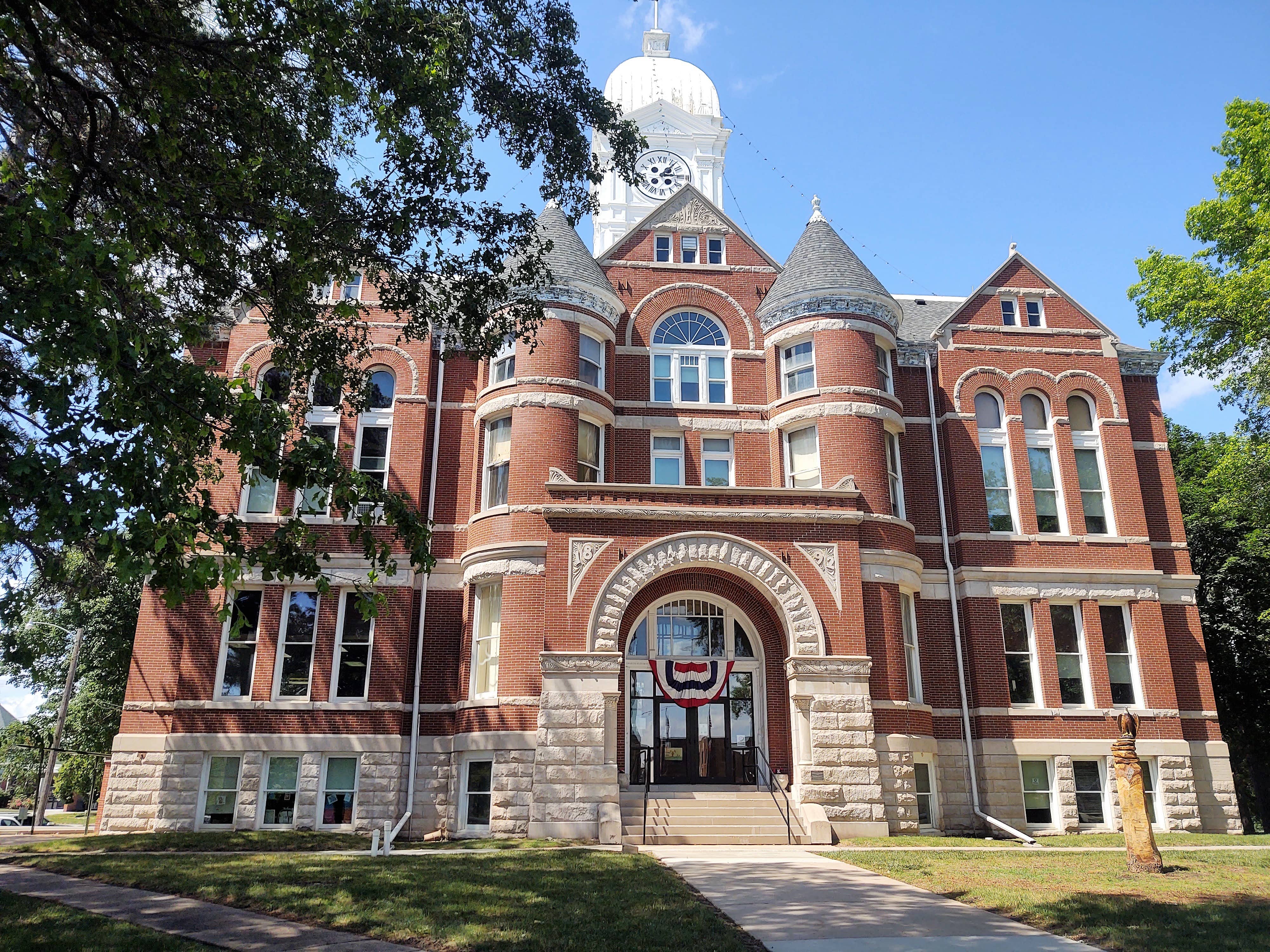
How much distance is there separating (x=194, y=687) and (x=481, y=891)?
43.6 feet

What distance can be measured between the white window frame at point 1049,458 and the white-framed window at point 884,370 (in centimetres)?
379

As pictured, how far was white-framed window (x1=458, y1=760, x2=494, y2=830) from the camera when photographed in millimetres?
20797

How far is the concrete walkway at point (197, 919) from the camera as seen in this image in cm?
905

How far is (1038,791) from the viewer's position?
75.3 feet

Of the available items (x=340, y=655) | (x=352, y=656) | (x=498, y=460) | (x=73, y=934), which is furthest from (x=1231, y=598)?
(x=73, y=934)

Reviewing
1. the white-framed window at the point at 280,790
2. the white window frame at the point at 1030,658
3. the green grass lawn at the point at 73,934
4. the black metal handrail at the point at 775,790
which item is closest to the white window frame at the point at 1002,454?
the white window frame at the point at 1030,658

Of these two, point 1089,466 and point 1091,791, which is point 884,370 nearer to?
point 1089,466

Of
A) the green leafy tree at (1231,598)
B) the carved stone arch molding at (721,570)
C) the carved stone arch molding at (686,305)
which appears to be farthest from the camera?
the green leafy tree at (1231,598)

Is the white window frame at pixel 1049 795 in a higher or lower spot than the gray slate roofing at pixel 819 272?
lower

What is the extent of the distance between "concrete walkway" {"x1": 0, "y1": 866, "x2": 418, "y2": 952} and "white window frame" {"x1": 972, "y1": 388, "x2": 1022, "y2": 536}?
19.4 m

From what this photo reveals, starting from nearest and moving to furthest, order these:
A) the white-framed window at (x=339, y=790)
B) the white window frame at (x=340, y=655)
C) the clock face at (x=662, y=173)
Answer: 1. the white-framed window at (x=339, y=790)
2. the white window frame at (x=340, y=655)
3. the clock face at (x=662, y=173)

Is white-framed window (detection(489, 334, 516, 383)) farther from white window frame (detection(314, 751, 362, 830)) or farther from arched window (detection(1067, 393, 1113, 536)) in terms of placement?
arched window (detection(1067, 393, 1113, 536))

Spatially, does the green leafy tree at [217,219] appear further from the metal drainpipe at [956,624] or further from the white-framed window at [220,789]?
the metal drainpipe at [956,624]

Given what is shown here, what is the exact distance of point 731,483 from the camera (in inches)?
975
